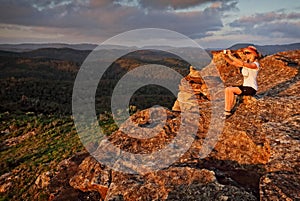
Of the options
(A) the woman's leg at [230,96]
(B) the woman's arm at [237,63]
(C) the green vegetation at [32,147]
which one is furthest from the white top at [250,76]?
(C) the green vegetation at [32,147]

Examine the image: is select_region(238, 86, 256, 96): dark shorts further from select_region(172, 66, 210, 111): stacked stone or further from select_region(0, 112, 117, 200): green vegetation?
select_region(0, 112, 117, 200): green vegetation

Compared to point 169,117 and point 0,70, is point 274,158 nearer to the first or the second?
point 169,117

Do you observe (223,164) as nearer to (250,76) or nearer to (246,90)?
(246,90)

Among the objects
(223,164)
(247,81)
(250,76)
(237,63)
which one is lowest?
(223,164)

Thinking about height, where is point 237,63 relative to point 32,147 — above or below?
above

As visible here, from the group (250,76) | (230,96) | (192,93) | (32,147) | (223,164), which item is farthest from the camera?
(32,147)

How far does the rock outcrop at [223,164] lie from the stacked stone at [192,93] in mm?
843

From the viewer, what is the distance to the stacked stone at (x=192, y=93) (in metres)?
13.1

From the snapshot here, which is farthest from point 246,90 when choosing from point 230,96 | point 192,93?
point 192,93

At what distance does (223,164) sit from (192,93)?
5967mm

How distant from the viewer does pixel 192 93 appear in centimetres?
1391

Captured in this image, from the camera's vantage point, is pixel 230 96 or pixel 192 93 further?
pixel 192 93

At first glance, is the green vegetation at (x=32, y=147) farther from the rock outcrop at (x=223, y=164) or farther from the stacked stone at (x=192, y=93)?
the stacked stone at (x=192, y=93)

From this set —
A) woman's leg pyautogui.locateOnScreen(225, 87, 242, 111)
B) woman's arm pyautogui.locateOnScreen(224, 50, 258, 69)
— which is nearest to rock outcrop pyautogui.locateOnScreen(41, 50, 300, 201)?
woman's leg pyautogui.locateOnScreen(225, 87, 242, 111)
